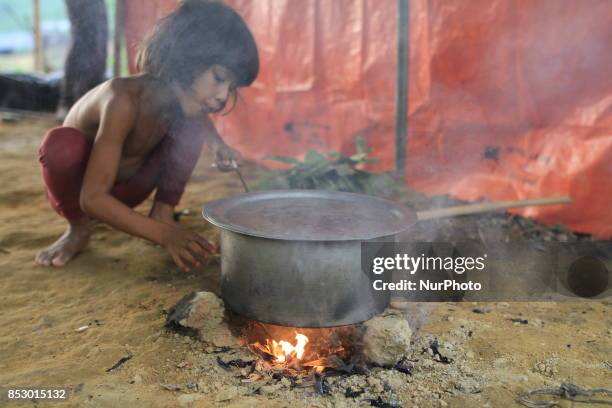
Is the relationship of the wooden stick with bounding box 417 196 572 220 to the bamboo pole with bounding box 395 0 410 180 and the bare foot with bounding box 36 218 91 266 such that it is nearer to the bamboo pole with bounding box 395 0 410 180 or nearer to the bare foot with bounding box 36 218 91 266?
the bamboo pole with bounding box 395 0 410 180

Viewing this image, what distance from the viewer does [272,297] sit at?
1.99 meters

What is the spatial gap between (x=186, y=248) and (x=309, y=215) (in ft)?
1.91

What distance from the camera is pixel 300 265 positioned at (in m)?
1.92

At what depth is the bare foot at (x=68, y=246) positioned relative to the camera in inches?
120

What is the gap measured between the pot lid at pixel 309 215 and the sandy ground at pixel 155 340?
0.55m

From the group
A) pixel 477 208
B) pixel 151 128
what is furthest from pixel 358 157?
pixel 151 128

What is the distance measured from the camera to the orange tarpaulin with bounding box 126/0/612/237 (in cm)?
338

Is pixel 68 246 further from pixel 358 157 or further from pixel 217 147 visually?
pixel 358 157

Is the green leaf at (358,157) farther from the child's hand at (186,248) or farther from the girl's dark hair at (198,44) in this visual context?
the child's hand at (186,248)

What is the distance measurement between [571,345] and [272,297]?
1296mm

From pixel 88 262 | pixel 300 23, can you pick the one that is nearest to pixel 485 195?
pixel 300 23

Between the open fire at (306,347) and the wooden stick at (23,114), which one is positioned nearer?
the open fire at (306,347)

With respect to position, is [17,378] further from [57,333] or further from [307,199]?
[307,199]

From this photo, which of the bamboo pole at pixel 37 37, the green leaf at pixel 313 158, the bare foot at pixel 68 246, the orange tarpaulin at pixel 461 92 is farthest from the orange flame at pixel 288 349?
the bamboo pole at pixel 37 37
